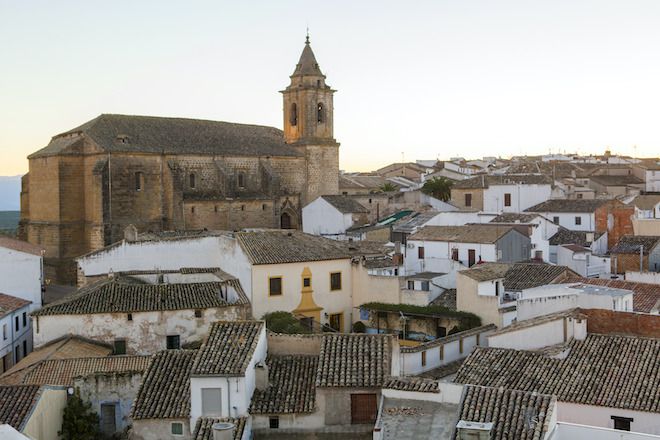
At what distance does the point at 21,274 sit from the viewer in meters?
28.7

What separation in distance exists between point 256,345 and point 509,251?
17463 mm

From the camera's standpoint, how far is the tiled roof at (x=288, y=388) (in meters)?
13.3

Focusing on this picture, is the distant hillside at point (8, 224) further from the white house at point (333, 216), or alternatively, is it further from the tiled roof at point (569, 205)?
the tiled roof at point (569, 205)

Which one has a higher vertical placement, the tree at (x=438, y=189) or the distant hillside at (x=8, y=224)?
the tree at (x=438, y=189)

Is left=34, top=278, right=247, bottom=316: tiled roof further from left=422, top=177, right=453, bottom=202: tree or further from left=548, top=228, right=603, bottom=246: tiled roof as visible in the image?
left=422, top=177, right=453, bottom=202: tree

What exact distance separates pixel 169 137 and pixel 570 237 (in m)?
21.8

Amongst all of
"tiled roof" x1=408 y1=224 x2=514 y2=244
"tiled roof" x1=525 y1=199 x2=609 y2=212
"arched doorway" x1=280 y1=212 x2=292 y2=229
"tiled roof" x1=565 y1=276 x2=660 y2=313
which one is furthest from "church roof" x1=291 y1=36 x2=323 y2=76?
"tiled roof" x1=565 y1=276 x2=660 y2=313

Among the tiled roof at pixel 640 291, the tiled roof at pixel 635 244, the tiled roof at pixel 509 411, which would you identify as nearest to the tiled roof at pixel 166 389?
the tiled roof at pixel 509 411

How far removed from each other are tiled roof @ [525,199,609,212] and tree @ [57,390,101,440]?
29637 millimetres

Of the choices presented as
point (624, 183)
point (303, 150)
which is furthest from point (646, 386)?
point (624, 183)

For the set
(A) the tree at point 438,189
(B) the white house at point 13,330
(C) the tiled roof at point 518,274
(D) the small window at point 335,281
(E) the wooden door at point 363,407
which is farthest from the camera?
(A) the tree at point 438,189

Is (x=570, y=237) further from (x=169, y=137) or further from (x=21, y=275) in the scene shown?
(x=21, y=275)

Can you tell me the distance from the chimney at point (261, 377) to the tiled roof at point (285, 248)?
11.1 metres

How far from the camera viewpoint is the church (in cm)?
4075
